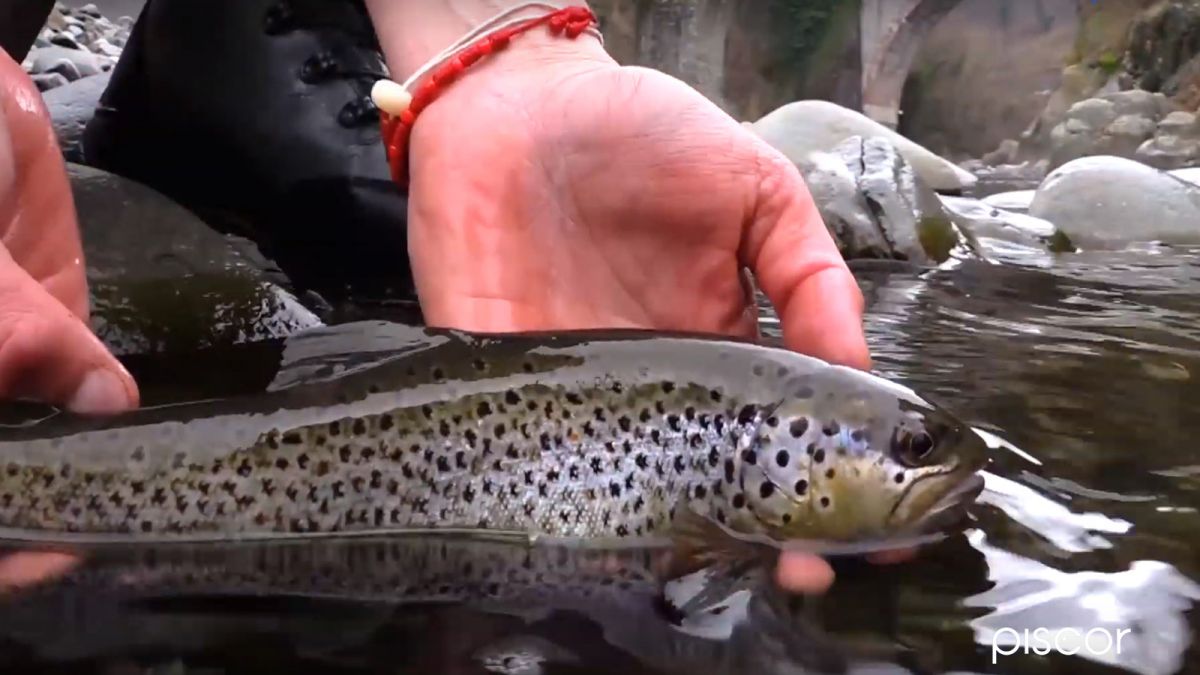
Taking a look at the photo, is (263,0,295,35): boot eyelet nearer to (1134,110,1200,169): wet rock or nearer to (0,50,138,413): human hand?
(0,50,138,413): human hand

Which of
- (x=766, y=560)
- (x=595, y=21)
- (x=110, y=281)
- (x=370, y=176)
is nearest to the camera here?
(x=766, y=560)

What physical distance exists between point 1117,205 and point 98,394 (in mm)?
7008

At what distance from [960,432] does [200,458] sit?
111 cm

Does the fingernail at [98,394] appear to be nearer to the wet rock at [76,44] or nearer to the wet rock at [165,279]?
the wet rock at [165,279]

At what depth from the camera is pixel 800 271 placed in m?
1.83

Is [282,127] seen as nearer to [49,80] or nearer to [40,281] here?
[40,281]

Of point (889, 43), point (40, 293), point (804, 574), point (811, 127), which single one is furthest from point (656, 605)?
point (889, 43)

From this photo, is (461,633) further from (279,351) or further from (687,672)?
(279,351)

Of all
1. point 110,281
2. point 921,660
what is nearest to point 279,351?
point 110,281

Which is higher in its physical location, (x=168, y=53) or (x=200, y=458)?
(x=168, y=53)

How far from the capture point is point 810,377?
1700 millimetres

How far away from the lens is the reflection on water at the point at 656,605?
1.25 metres

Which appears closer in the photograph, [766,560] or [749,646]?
[749,646]

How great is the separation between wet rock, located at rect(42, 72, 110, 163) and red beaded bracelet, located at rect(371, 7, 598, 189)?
6.19 feet
